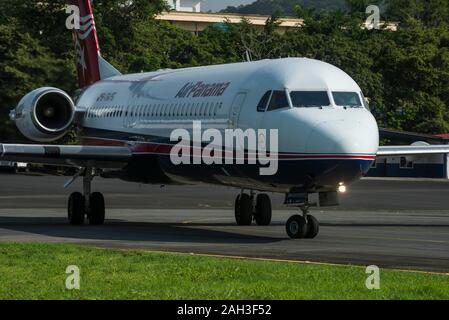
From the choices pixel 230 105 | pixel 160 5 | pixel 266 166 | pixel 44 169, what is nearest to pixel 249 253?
pixel 266 166

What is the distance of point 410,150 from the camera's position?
86.8ft

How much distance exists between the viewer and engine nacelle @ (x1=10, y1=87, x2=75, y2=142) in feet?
93.6

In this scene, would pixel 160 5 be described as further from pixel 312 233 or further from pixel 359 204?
pixel 312 233

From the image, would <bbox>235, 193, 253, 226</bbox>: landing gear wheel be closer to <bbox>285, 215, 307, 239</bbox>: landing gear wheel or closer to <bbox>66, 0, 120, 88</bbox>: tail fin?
<bbox>285, 215, 307, 239</bbox>: landing gear wheel

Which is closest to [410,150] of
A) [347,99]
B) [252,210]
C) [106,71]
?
[252,210]

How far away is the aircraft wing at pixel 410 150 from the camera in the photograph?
25.7 meters

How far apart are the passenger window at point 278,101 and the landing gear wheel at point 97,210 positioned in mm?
6965

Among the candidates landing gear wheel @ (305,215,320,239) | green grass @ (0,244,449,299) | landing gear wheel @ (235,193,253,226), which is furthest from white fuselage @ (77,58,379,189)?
green grass @ (0,244,449,299)

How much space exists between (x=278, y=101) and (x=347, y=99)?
4.47 ft

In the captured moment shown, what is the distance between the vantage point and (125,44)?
81.1 meters

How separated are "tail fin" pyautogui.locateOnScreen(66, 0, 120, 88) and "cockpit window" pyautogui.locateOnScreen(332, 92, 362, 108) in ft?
38.8

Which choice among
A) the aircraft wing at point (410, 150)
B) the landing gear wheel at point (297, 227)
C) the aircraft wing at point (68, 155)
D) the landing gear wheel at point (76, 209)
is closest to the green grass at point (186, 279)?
the landing gear wheel at point (297, 227)

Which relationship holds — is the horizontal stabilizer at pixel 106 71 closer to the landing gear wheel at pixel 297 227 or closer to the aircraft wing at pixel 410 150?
A: the aircraft wing at pixel 410 150

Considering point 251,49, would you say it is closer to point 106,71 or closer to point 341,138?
point 106,71
